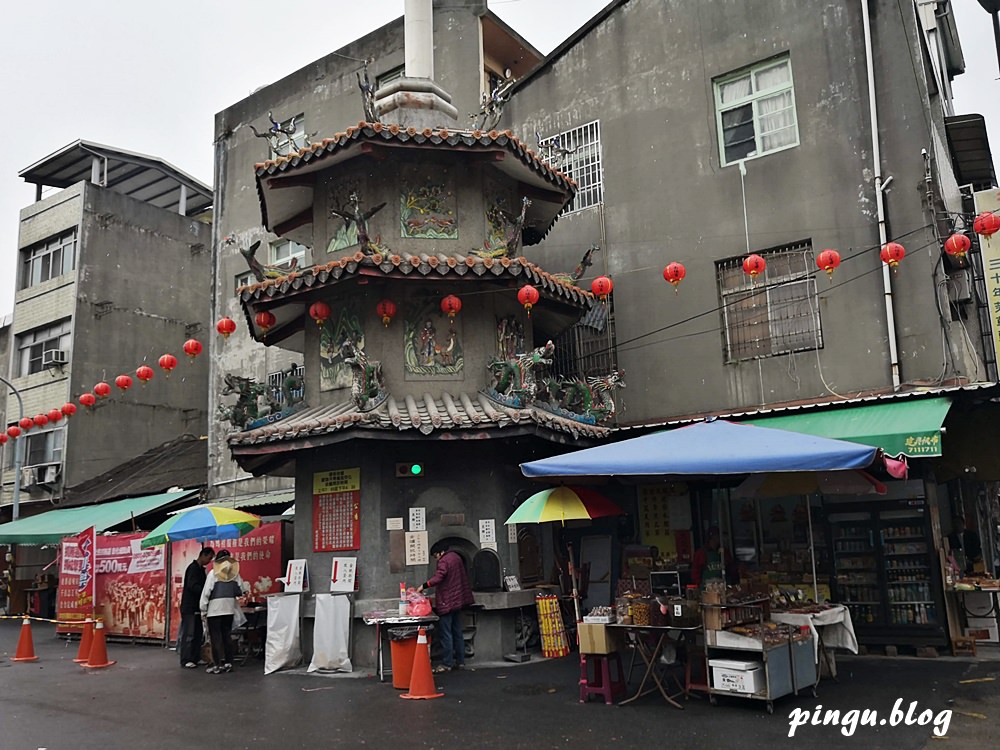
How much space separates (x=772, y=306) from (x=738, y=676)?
7800mm

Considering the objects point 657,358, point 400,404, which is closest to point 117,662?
point 400,404

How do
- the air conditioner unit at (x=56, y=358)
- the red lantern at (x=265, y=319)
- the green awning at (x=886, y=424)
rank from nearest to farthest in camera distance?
the green awning at (x=886, y=424) → the red lantern at (x=265, y=319) → the air conditioner unit at (x=56, y=358)

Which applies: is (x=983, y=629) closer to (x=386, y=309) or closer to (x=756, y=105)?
(x=756, y=105)

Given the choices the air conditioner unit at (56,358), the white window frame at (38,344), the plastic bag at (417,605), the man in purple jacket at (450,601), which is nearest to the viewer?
the plastic bag at (417,605)

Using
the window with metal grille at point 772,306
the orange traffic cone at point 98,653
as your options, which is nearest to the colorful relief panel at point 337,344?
the orange traffic cone at point 98,653

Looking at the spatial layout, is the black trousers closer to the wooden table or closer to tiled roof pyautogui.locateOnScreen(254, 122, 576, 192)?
the wooden table

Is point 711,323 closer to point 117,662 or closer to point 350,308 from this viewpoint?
point 350,308

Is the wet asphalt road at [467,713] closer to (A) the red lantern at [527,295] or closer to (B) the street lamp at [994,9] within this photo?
(A) the red lantern at [527,295]

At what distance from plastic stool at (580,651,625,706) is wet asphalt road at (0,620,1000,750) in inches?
8.8

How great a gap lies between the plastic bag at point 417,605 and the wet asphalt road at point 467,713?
0.94 meters

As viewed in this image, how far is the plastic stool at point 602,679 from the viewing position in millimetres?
9828

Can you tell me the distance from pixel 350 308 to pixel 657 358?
19.4ft

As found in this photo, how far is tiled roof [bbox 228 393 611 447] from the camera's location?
12273 mm

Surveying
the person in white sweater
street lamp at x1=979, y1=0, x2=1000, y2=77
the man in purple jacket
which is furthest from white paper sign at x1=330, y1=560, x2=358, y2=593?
street lamp at x1=979, y1=0, x2=1000, y2=77
